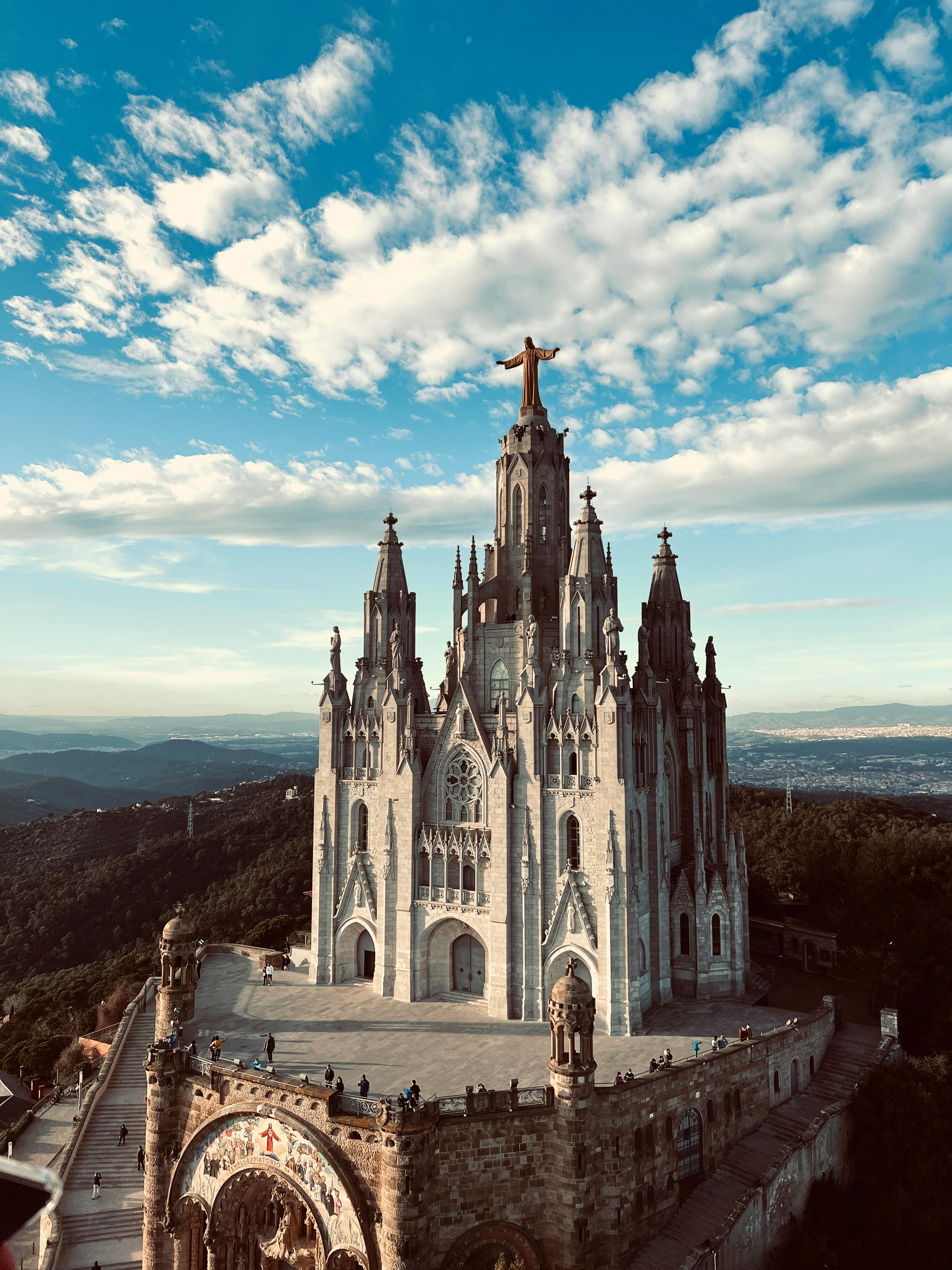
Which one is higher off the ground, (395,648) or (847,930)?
(395,648)

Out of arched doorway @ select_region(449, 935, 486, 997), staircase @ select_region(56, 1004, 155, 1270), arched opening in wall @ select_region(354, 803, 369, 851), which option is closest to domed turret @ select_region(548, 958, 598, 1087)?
arched doorway @ select_region(449, 935, 486, 997)

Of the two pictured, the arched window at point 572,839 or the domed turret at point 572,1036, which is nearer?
the domed turret at point 572,1036

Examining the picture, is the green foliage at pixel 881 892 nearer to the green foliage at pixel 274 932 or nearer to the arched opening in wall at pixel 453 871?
the arched opening in wall at pixel 453 871

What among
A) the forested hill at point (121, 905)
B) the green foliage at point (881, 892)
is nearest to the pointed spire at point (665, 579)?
the green foliage at point (881, 892)

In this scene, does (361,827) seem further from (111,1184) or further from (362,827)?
(111,1184)

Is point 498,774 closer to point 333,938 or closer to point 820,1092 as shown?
point 333,938

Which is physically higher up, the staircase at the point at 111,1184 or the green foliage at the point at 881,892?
the green foliage at the point at 881,892

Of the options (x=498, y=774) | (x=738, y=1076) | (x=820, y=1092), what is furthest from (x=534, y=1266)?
(x=498, y=774)
